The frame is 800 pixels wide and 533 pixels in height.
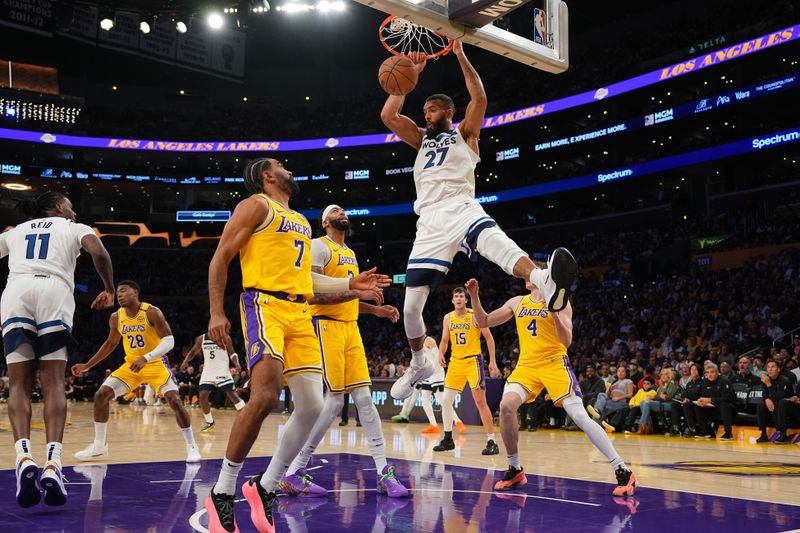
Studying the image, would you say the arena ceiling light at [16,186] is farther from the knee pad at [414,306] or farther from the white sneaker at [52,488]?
the knee pad at [414,306]

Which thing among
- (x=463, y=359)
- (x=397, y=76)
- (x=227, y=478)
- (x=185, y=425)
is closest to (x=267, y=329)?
(x=227, y=478)

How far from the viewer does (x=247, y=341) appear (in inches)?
179

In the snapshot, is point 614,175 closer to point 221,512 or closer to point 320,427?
point 320,427

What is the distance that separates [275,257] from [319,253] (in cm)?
182

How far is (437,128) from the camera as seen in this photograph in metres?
6.39

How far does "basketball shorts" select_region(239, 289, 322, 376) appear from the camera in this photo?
14.5 ft

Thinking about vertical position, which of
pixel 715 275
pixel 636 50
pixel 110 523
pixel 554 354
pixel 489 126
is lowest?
pixel 110 523

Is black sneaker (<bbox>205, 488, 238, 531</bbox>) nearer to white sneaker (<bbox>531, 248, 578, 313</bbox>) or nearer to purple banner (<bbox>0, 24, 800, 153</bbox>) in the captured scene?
white sneaker (<bbox>531, 248, 578, 313</bbox>)

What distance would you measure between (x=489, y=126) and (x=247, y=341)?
110 ft

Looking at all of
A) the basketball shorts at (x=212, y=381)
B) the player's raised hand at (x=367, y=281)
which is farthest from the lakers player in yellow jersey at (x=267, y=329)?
the basketball shorts at (x=212, y=381)

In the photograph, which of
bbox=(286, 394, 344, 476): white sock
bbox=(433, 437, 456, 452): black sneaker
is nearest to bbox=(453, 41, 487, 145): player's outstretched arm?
bbox=(286, 394, 344, 476): white sock

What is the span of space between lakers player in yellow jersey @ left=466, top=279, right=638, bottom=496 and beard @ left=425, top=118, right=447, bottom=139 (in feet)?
4.52

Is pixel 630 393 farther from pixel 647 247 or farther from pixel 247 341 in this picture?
pixel 647 247

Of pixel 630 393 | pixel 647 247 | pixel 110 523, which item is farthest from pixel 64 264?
pixel 647 247
